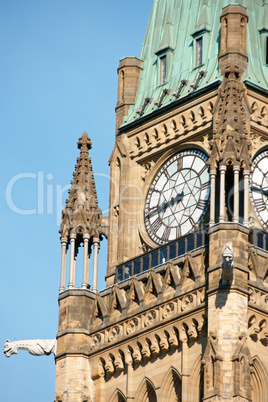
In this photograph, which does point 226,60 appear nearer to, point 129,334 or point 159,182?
point 159,182

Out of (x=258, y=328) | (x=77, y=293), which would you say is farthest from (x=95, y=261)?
(x=258, y=328)

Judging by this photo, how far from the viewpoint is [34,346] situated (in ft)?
191

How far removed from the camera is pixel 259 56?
198ft

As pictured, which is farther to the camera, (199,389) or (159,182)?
(159,182)

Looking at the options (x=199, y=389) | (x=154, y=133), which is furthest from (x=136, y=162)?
(x=199, y=389)

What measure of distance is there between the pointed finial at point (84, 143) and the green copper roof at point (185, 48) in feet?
5.46

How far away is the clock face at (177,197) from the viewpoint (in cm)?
5806

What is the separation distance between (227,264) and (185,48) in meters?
10.8

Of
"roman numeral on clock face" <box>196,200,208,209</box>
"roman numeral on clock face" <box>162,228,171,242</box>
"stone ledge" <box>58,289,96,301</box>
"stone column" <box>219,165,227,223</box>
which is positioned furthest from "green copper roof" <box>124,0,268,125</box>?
"stone ledge" <box>58,289,96,301</box>

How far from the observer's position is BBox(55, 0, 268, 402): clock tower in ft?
177

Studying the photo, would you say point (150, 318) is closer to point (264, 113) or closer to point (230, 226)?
point (230, 226)

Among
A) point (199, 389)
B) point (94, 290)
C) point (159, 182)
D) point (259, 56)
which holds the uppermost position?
point (259, 56)

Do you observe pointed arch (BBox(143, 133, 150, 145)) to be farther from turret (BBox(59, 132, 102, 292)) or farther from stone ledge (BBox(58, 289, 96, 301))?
stone ledge (BBox(58, 289, 96, 301))

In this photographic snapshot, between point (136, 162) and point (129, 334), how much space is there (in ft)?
22.3
